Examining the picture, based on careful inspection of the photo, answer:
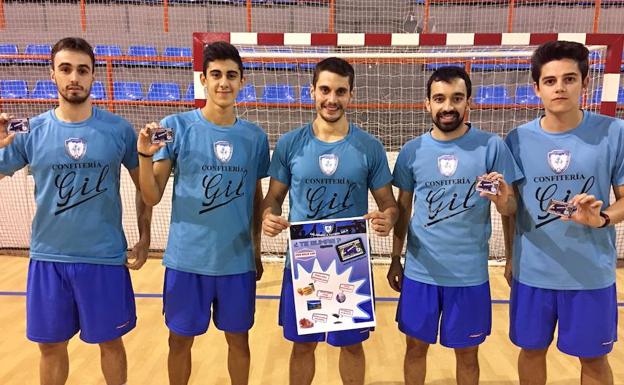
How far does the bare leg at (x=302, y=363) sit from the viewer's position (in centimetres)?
212

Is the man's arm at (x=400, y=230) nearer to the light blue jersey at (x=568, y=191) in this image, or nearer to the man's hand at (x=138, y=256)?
the light blue jersey at (x=568, y=191)

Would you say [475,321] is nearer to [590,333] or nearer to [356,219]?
[590,333]

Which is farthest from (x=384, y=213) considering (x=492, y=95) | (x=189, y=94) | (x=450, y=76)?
(x=189, y=94)

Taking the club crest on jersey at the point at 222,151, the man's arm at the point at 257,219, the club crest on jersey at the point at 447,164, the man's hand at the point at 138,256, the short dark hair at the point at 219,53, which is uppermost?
the short dark hair at the point at 219,53

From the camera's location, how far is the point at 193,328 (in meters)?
2.08

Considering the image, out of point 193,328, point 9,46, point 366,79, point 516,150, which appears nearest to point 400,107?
point 366,79

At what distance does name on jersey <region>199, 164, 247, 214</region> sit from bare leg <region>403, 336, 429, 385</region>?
1063mm

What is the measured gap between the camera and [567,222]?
6.34 feet

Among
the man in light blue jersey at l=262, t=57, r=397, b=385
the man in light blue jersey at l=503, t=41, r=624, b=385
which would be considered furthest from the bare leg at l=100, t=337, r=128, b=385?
the man in light blue jersey at l=503, t=41, r=624, b=385

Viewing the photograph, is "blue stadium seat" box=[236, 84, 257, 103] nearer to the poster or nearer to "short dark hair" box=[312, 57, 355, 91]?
"short dark hair" box=[312, 57, 355, 91]

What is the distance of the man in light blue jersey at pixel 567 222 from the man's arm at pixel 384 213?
1.85 feet

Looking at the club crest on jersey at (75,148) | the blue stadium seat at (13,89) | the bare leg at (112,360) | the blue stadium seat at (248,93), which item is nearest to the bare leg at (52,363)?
the bare leg at (112,360)

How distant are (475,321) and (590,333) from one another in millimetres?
464

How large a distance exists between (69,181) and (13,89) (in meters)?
7.72
